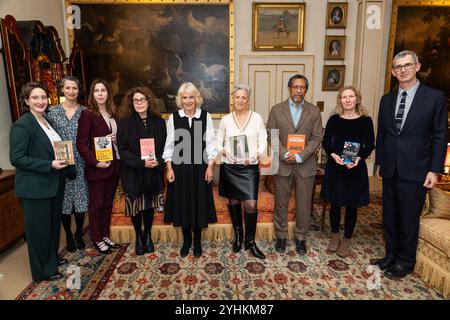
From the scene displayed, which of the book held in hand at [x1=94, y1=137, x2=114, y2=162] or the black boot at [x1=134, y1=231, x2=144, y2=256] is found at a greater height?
the book held in hand at [x1=94, y1=137, x2=114, y2=162]

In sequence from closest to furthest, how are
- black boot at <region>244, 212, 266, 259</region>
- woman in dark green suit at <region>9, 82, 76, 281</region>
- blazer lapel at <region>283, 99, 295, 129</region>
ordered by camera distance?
woman in dark green suit at <region>9, 82, 76, 281</region>, blazer lapel at <region>283, 99, 295, 129</region>, black boot at <region>244, 212, 266, 259</region>

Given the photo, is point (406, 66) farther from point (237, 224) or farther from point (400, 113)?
point (237, 224)

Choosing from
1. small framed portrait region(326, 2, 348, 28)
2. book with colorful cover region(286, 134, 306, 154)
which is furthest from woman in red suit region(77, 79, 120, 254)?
small framed portrait region(326, 2, 348, 28)

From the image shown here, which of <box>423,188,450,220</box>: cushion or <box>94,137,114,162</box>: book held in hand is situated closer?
<box>423,188,450,220</box>: cushion

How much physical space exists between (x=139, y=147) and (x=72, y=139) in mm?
729

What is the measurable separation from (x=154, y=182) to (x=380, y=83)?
548 centimetres

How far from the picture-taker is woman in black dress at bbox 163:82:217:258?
3.16 metres

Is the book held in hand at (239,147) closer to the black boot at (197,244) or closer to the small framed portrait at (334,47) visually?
the black boot at (197,244)

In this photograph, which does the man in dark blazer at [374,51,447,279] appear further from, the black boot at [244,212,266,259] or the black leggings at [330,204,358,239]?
the black boot at [244,212,266,259]

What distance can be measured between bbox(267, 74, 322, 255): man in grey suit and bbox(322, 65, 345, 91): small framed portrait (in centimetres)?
351

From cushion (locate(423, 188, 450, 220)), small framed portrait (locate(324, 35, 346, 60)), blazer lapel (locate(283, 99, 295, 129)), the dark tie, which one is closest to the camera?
the dark tie

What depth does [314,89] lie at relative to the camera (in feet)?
21.4
